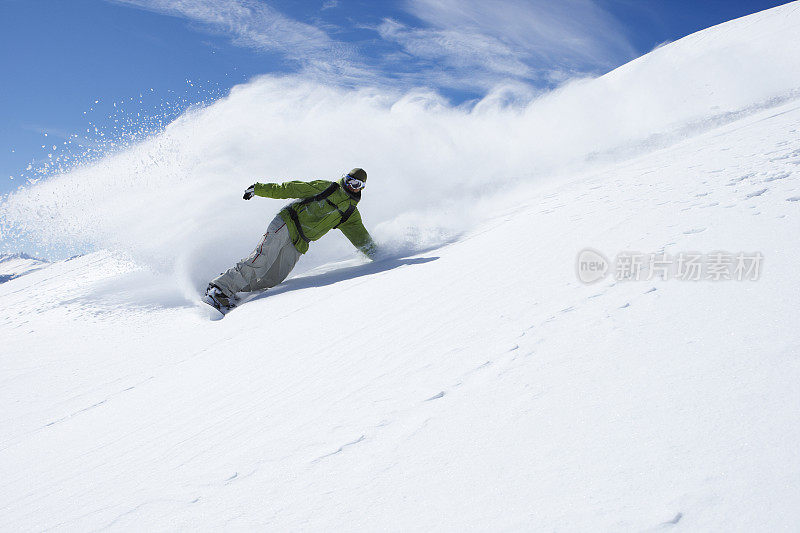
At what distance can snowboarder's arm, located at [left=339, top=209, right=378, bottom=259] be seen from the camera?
6.78m

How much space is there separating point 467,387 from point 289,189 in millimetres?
4929

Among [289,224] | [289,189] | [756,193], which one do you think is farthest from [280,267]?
[756,193]

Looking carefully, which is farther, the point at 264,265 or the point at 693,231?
the point at 264,265

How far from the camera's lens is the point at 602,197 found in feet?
19.2

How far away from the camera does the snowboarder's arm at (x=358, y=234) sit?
6.78 meters

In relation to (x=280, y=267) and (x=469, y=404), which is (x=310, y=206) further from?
(x=469, y=404)

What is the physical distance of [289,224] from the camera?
6.50m

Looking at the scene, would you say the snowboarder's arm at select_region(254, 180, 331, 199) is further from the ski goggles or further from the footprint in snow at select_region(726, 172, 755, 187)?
the footprint in snow at select_region(726, 172, 755, 187)

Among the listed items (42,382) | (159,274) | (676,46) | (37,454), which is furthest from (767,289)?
(676,46)

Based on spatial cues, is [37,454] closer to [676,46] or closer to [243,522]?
A: [243,522]

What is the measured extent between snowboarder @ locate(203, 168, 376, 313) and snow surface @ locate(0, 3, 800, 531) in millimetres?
397

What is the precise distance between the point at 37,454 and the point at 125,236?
6.84m

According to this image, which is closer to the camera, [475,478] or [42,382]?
[475,478]

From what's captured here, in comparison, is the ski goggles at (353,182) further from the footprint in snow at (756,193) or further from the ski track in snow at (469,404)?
the footprint in snow at (756,193)
